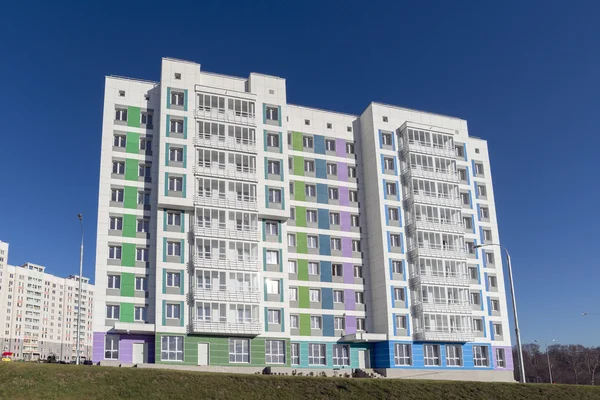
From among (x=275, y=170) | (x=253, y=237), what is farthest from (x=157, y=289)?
(x=275, y=170)

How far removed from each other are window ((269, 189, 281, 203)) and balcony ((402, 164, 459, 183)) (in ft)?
55.2

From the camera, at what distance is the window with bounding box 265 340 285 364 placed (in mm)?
65375

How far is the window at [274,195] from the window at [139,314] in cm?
1791

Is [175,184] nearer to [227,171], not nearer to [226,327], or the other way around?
[227,171]

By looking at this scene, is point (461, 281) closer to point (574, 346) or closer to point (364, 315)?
point (364, 315)

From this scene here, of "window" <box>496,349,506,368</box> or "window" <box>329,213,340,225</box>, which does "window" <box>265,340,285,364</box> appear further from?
"window" <box>496,349,506,368</box>

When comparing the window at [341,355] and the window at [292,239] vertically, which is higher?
the window at [292,239]

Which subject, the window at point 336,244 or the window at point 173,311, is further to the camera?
the window at point 336,244

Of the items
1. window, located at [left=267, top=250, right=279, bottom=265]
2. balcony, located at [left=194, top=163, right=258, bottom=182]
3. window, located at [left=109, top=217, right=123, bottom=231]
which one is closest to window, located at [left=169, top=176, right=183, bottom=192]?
balcony, located at [left=194, top=163, right=258, bottom=182]

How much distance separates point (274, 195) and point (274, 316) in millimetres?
13381

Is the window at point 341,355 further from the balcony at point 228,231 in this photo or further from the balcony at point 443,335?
the balcony at point 228,231

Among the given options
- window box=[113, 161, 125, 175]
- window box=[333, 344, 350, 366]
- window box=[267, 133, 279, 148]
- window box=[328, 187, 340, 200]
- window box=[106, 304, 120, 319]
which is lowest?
window box=[333, 344, 350, 366]

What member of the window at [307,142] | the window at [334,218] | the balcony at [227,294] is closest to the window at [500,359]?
the window at [334,218]

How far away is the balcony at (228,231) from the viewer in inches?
2562
